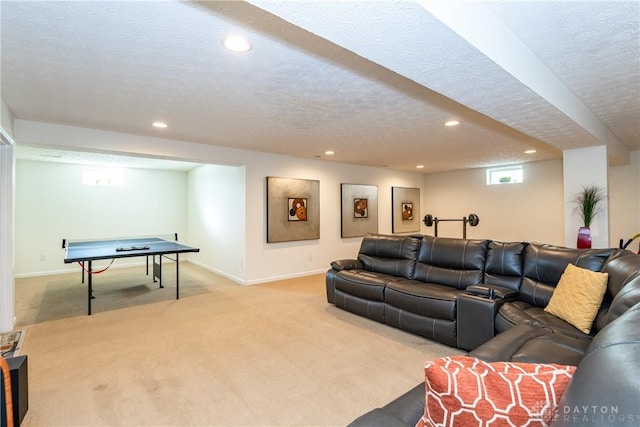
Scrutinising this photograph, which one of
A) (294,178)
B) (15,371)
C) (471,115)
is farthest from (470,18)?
(294,178)

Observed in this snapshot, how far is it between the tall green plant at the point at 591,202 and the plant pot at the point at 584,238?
82mm

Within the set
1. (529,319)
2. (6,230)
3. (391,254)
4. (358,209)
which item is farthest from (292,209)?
(529,319)

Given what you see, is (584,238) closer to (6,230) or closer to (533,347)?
(533,347)

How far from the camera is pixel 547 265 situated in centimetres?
281

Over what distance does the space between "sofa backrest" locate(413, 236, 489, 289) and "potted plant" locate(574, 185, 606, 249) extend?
6.07 feet

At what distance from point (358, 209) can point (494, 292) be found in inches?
177

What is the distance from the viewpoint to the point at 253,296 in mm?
4664

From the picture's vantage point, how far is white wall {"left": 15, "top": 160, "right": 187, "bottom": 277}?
20.5ft

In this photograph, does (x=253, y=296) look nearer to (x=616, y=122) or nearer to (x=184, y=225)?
(x=184, y=225)

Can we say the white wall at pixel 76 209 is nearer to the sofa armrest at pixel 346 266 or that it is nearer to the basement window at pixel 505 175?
the sofa armrest at pixel 346 266

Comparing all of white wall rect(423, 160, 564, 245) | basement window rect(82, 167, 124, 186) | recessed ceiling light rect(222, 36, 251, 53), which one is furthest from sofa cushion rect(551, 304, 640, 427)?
basement window rect(82, 167, 124, 186)

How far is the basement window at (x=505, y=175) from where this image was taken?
738cm

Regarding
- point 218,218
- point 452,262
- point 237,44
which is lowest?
point 452,262

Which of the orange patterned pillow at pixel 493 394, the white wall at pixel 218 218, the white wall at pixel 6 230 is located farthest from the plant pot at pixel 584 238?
the white wall at pixel 6 230
